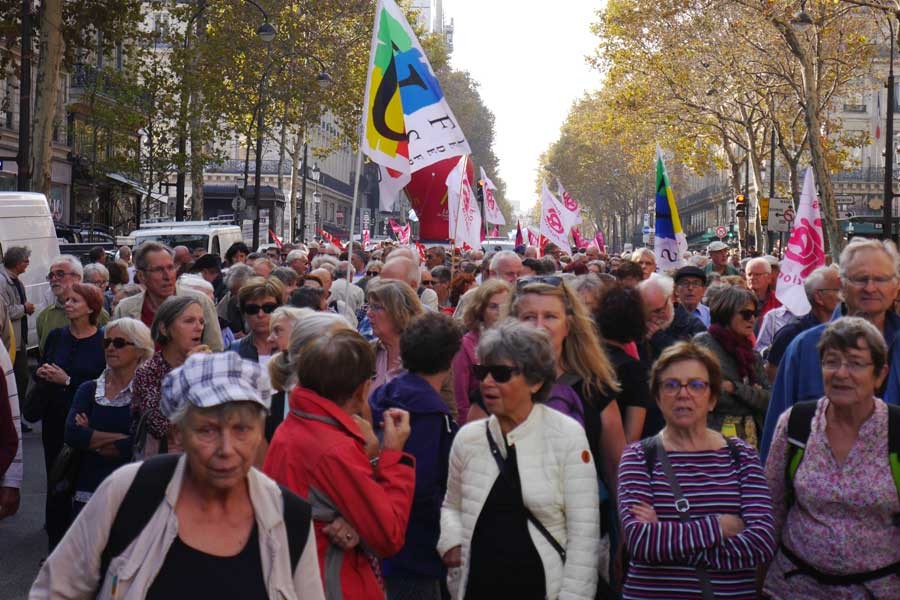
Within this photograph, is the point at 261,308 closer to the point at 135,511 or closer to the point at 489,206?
the point at 135,511

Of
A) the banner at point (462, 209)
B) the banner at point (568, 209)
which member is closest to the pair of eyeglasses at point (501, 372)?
the banner at point (462, 209)

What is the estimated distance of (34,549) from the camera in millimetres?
8414

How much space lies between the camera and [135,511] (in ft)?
11.0

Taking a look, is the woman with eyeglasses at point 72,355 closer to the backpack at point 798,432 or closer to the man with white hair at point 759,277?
the backpack at point 798,432

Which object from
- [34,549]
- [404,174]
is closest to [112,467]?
[34,549]

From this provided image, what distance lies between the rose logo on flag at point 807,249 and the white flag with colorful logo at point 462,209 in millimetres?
6283

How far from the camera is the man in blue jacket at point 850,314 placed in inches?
220

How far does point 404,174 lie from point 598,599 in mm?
6018

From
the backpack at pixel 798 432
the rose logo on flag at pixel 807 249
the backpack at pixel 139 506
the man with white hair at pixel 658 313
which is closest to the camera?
the backpack at pixel 139 506

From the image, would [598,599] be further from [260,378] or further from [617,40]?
[617,40]

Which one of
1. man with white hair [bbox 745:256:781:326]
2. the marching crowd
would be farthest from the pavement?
man with white hair [bbox 745:256:781:326]

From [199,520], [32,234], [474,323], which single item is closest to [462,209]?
[32,234]

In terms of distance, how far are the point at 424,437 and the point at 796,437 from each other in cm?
138

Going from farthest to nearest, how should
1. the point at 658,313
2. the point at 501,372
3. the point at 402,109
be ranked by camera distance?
the point at 402,109 → the point at 658,313 → the point at 501,372
